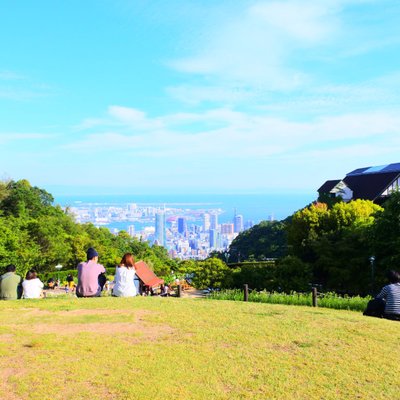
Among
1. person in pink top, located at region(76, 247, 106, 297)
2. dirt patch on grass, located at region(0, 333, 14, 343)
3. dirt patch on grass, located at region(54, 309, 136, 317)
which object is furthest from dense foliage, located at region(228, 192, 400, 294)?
dirt patch on grass, located at region(0, 333, 14, 343)

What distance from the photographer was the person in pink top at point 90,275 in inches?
448

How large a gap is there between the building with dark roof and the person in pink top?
40.2 m

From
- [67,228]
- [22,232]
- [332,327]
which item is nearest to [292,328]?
[332,327]

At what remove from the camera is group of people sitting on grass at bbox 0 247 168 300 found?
1154 centimetres

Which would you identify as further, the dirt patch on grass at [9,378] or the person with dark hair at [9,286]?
the person with dark hair at [9,286]

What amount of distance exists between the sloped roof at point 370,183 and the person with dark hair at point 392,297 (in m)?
40.3

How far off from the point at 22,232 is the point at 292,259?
2525cm

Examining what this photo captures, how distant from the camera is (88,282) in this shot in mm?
11914

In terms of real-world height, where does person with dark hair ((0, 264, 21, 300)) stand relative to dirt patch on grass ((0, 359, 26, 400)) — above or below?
above

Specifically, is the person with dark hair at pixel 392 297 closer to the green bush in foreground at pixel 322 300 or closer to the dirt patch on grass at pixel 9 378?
the green bush in foreground at pixel 322 300

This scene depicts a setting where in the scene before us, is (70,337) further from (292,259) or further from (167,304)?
(292,259)

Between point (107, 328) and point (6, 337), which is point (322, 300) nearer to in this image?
point (107, 328)

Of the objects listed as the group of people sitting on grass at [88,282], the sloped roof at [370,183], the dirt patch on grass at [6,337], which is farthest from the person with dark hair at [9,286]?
the sloped roof at [370,183]

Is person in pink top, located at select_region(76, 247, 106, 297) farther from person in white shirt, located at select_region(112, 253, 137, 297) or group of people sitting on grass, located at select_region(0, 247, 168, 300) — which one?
person in white shirt, located at select_region(112, 253, 137, 297)
